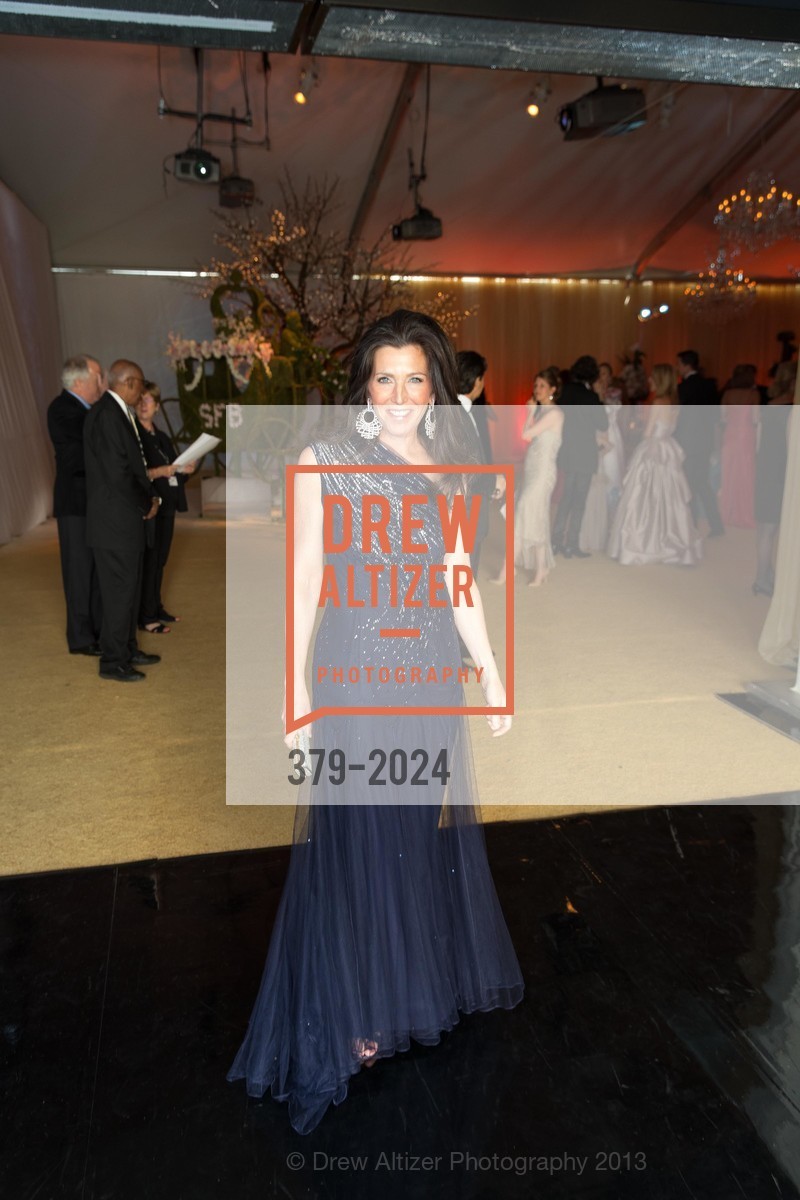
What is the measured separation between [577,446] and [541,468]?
2.13 ft

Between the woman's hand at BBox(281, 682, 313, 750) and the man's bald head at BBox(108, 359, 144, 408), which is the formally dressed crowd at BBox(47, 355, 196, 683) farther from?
the woman's hand at BBox(281, 682, 313, 750)

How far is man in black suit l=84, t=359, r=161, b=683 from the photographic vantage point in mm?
4395

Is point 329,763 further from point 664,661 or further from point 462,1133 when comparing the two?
point 664,661

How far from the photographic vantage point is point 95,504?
4500 millimetres

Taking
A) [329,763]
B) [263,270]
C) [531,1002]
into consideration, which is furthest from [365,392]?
[263,270]

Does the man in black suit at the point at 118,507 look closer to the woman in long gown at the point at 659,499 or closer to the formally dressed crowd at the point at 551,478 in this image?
the formally dressed crowd at the point at 551,478

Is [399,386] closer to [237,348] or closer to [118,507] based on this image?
[118,507]

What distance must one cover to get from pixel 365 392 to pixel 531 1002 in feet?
4.75

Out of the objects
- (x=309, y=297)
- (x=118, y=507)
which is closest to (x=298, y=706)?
(x=118, y=507)

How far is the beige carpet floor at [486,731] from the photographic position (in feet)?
10.3

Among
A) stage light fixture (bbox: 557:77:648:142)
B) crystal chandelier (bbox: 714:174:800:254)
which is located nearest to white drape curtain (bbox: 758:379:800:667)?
crystal chandelier (bbox: 714:174:800:254)

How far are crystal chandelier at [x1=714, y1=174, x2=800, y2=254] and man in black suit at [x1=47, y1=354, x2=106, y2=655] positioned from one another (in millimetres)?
6085

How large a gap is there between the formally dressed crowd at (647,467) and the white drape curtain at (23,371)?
5.25 m

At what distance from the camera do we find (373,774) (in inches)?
73.8
